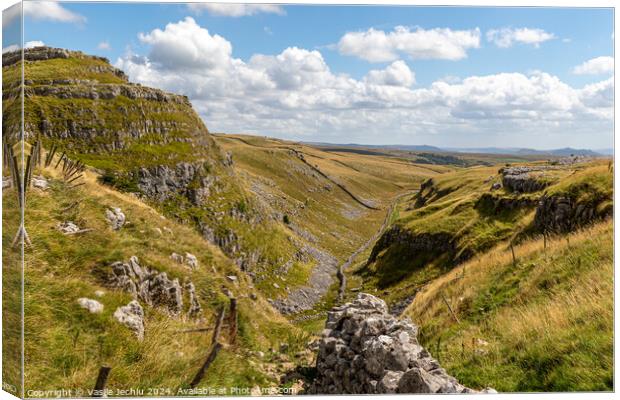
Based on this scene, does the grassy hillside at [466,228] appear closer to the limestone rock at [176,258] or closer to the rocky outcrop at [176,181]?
the limestone rock at [176,258]

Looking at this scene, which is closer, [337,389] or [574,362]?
[574,362]

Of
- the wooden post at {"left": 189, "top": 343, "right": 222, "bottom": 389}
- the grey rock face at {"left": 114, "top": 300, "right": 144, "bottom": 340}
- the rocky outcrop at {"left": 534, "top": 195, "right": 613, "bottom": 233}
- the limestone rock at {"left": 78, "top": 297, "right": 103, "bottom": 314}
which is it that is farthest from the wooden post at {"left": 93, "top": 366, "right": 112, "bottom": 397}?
the rocky outcrop at {"left": 534, "top": 195, "right": 613, "bottom": 233}

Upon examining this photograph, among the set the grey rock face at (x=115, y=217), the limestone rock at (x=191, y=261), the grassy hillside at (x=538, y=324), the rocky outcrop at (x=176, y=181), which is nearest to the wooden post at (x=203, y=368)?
the grassy hillside at (x=538, y=324)

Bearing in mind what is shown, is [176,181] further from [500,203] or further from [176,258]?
[500,203]

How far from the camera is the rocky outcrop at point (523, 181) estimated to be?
156 ft

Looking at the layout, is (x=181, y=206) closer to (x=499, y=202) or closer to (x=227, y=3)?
(x=499, y=202)

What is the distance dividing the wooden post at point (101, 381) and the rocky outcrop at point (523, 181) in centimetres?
4939

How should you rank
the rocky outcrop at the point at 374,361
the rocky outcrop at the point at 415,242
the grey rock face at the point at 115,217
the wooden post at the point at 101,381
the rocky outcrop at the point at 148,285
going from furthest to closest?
the rocky outcrop at the point at 415,242 < the grey rock face at the point at 115,217 < the rocky outcrop at the point at 148,285 < the rocky outcrop at the point at 374,361 < the wooden post at the point at 101,381

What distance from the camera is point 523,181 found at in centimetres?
4997

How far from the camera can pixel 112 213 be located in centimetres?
Answer: 1892

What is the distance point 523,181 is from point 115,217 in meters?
47.7

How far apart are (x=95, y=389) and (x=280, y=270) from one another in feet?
176

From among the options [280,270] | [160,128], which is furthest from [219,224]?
[160,128]

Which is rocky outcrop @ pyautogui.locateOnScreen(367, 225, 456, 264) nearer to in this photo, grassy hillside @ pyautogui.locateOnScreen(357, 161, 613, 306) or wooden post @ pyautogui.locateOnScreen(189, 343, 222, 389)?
grassy hillside @ pyautogui.locateOnScreen(357, 161, 613, 306)
